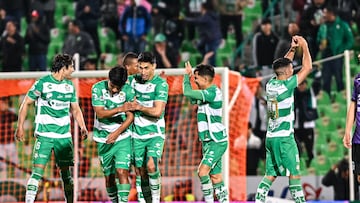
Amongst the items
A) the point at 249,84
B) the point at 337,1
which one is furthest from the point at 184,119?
the point at 337,1

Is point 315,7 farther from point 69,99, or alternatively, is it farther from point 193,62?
point 69,99

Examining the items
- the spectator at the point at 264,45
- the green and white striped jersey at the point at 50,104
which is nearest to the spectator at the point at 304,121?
the spectator at the point at 264,45

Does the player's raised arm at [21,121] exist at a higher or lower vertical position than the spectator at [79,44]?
lower

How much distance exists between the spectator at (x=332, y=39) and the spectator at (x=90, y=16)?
4735mm

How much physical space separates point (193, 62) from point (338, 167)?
4414mm

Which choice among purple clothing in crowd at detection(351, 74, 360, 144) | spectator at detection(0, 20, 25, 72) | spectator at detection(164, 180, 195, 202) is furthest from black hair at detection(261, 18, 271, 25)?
purple clothing in crowd at detection(351, 74, 360, 144)

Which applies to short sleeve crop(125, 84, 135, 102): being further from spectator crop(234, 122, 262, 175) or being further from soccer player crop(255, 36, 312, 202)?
spectator crop(234, 122, 262, 175)

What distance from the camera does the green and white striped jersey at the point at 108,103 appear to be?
1205cm

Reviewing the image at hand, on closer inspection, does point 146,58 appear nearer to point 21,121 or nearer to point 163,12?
point 21,121

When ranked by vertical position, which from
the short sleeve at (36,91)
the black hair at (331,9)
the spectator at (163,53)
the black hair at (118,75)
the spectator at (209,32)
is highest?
the black hair at (331,9)

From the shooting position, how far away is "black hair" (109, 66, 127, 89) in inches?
468

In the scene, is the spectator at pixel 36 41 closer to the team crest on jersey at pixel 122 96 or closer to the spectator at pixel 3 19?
the spectator at pixel 3 19

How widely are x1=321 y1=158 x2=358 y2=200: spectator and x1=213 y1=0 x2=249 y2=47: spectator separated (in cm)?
423

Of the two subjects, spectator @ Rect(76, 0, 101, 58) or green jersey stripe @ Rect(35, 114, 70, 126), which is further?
spectator @ Rect(76, 0, 101, 58)
